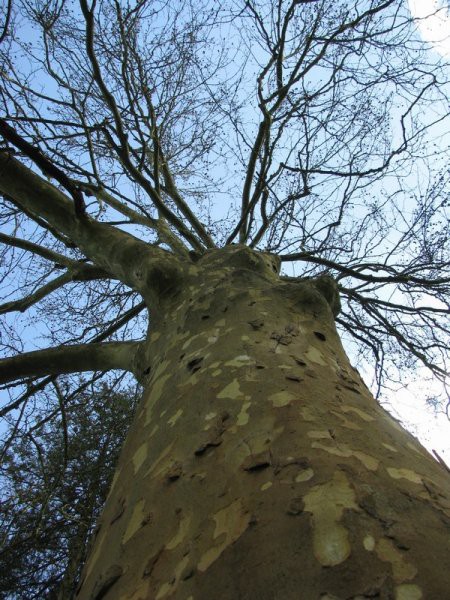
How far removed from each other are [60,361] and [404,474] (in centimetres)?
215

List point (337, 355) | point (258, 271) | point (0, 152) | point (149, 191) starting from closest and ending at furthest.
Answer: point (337, 355), point (258, 271), point (0, 152), point (149, 191)

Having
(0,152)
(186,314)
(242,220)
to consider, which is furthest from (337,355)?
(242,220)

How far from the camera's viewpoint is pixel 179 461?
94cm

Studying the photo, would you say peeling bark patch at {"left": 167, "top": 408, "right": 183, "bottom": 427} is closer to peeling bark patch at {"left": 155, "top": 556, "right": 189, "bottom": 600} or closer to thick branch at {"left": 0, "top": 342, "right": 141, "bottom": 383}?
peeling bark patch at {"left": 155, "top": 556, "right": 189, "bottom": 600}

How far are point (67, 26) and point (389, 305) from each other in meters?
4.08

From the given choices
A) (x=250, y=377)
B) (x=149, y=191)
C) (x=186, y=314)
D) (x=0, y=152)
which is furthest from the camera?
(x=149, y=191)

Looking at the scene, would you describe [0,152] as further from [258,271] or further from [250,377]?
[250,377]

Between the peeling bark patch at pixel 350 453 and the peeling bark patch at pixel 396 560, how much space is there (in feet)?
0.66

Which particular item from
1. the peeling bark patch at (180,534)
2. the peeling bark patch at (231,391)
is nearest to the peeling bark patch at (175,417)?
the peeling bark patch at (231,391)

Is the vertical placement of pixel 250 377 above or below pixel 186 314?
below

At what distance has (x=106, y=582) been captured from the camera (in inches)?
29.8

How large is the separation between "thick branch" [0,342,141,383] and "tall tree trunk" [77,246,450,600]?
3.54 feet

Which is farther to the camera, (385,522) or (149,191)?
(149,191)

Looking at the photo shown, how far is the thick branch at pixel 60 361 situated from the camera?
97.2 inches
